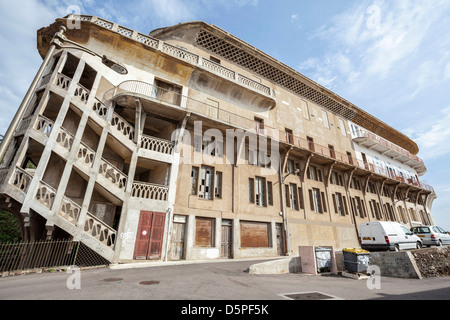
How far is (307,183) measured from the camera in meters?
20.1

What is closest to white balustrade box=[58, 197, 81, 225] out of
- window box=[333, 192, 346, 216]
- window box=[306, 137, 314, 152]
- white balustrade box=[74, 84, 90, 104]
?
white balustrade box=[74, 84, 90, 104]

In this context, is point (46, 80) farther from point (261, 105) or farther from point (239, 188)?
point (261, 105)

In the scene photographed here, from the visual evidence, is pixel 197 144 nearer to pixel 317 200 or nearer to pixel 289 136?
pixel 289 136

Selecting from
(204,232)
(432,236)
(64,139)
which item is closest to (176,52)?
(64,139)

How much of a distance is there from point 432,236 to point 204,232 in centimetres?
1671

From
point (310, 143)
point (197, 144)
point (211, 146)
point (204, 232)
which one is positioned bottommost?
point (204, 232)

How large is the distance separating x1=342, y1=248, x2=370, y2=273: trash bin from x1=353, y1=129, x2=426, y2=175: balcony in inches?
923

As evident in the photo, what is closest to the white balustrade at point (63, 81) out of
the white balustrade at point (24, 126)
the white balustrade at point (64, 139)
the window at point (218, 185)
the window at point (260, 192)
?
the white balustrade at point (24, 126)

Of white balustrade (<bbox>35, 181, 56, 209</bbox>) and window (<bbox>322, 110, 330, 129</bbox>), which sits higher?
window (<bbox>322, 110, 330, 129</bbox>)

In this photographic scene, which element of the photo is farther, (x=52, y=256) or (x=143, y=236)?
(x=143, y=236)

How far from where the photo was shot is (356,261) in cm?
877

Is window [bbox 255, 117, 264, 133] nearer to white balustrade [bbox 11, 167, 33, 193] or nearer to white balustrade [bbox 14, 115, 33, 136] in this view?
white balustrade [bbox 14, 115, 33, 136]

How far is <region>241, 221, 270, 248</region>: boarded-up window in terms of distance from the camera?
15039mm
